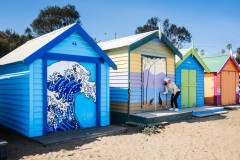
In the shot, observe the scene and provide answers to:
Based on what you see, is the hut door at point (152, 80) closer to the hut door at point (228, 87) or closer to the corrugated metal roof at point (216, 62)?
the corrugated metal roof at point (216, 62)

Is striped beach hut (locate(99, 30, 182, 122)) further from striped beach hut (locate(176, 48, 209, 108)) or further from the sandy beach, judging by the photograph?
the sandy beach

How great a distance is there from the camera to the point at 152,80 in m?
12.2

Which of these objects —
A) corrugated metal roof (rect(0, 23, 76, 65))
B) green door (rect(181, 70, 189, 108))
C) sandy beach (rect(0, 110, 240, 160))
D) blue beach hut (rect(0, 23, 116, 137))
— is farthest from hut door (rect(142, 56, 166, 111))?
corrugated metal roof (rect(0, 23, 76, 65))

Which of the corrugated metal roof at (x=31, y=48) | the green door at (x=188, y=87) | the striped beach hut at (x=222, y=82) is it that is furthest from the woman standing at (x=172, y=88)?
the striped beach hut at (x=222, y=82)

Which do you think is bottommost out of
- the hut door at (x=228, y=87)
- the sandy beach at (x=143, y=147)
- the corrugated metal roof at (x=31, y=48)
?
the sandy beach at (x=143, y=147)

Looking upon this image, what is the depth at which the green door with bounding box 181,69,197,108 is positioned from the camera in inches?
573

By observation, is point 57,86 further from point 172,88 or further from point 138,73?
point 172,88

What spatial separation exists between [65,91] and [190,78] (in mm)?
8678

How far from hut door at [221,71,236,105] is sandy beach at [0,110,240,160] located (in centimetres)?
896

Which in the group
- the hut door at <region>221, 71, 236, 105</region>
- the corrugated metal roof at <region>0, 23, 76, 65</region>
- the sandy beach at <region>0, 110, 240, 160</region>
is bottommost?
the sandy beach at <region>0, 110, 240, 160</region>

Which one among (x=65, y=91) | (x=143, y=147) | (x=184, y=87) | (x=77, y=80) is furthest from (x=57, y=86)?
(x=184, y=87)

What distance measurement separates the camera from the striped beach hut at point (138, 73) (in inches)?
443

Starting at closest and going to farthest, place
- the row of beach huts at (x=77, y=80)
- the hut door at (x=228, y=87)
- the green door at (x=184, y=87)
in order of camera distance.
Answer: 1. the row of beach huts at (x=77, y=80)
2. the green door at (x=184, y=87)
3. the hut door at (x=228, y=87)

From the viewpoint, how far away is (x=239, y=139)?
8.65m
